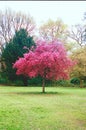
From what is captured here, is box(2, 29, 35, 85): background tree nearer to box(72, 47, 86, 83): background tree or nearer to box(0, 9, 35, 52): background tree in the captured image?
box(72, 47, 86, 83): background tree

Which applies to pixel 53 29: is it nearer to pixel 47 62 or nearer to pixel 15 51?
pixel 15 51

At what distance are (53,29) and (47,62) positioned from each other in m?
23.6

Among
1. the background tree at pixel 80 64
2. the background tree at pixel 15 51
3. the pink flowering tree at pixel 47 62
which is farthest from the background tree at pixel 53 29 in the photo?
the pink flowering tree at pixel 47 62

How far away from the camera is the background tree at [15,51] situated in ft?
121

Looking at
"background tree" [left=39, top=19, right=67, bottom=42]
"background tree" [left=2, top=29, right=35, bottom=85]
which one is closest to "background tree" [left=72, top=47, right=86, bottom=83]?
"background tree" [left=2, top=29, right=35, bottom=85]

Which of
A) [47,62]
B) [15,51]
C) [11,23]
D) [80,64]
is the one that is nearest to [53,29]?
[11,23]

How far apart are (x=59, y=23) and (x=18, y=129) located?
39044 mm

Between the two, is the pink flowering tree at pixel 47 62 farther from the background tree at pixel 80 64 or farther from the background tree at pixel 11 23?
the background tree at pixel 11 23

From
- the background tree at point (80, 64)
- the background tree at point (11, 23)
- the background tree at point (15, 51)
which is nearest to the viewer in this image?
the background tree at point (80, 64)

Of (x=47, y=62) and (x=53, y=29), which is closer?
(x=47, y=62)

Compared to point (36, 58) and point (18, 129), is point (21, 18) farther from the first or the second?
point (18, 129)

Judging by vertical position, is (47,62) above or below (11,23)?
below

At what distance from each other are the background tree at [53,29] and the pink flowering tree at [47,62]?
70.6 ft

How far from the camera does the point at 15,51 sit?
122 ft
